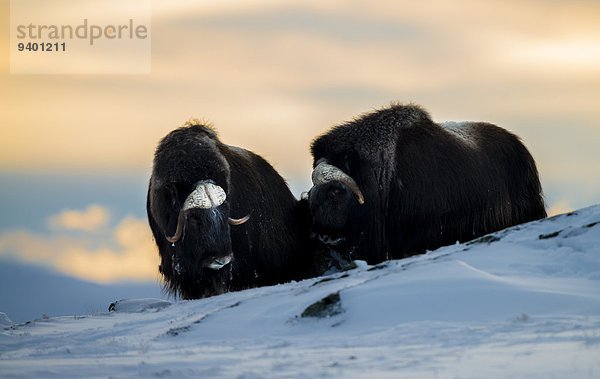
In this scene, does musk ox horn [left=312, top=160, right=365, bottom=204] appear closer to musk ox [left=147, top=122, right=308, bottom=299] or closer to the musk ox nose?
the musk ox nose

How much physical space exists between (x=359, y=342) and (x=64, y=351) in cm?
230

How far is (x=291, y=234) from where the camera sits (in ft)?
47.8

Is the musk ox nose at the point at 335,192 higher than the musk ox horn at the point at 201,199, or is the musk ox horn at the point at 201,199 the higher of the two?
the musk ox nose at the point at 335,192

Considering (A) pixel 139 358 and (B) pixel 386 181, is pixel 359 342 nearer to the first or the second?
(A) pixel 139 358

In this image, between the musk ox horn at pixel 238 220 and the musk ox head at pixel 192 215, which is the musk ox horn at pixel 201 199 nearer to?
the musk ox head at pixel 192 215

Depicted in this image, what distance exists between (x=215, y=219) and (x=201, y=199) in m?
0.29

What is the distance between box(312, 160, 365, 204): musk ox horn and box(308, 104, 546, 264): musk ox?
0.01m

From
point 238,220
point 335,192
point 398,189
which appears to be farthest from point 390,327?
point 398,189

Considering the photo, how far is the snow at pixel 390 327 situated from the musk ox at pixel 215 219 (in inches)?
111

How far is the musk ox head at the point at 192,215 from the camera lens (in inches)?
503

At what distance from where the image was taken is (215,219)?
12.8 m

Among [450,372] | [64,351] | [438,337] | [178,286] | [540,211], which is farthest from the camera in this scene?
[540,211]

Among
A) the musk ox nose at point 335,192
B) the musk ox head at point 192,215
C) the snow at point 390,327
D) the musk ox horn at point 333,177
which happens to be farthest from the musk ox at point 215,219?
the snow at point 390,327

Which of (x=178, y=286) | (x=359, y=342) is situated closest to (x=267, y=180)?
(x=178, y=286)
